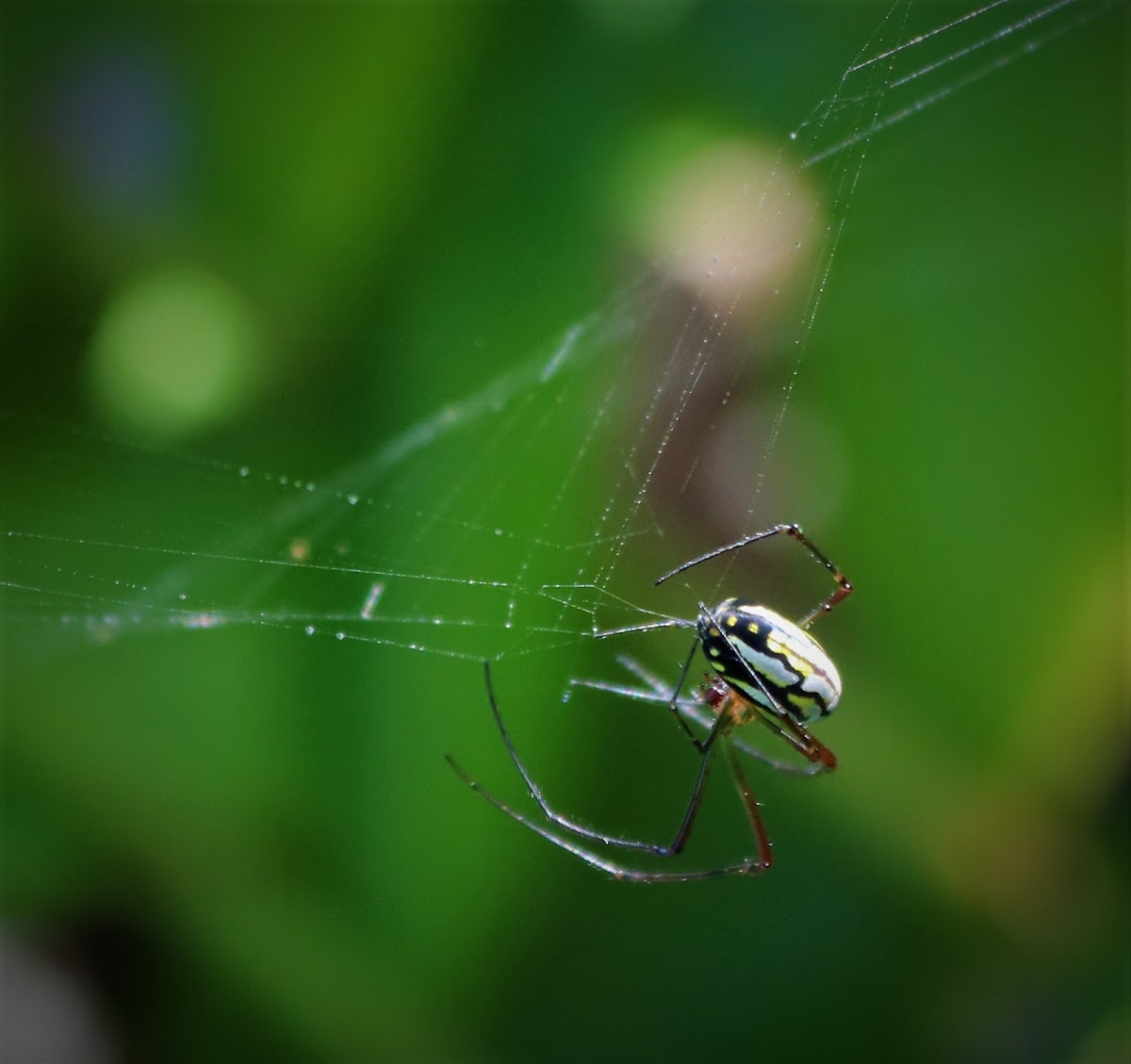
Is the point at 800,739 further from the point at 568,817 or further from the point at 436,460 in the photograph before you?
the point at 436,460

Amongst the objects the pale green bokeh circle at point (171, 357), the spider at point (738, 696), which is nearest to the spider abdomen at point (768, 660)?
the spider at point (738, 696)

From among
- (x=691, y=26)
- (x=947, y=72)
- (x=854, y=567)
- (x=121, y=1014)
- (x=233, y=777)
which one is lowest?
(x=121, y=1014)

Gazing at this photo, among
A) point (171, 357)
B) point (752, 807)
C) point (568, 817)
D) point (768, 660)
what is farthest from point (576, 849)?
point (171, 357)

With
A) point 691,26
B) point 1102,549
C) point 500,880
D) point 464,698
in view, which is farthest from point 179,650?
point 1102,549

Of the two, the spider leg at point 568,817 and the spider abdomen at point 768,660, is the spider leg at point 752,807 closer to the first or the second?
the spider leg at point 568,817

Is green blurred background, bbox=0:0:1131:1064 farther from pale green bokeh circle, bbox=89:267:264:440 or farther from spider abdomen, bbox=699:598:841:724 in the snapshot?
spider abdomen, bbox=699:598:841:724

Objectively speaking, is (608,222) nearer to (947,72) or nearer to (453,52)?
(453,52)

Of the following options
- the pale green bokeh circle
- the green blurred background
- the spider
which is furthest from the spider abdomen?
the pale green bokeh circle

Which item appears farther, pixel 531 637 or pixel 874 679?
pixel 874 679
